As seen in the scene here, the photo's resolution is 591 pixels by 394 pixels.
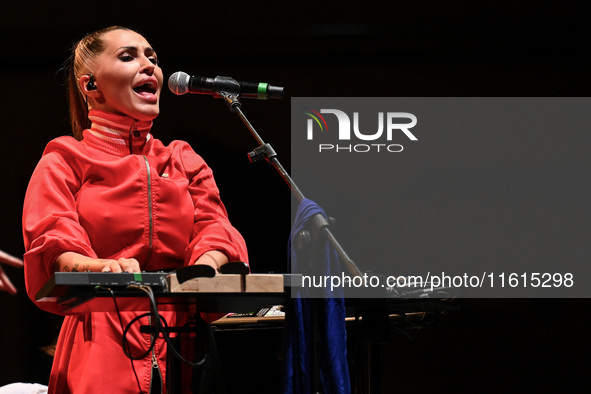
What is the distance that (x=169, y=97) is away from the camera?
3.55 m

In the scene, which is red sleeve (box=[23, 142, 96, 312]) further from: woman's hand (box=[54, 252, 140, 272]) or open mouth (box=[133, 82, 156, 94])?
open mouth (box=[133, 82, 156, 94])

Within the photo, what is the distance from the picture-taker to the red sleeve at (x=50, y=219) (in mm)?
1548

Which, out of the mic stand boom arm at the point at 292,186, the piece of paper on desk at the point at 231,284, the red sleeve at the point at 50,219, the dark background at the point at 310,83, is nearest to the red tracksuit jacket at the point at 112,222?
the red sleeve at the point at 50,219

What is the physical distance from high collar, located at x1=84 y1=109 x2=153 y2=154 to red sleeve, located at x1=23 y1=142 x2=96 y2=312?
11 centimetres

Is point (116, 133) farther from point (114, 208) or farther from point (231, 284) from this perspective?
point (231, 284)

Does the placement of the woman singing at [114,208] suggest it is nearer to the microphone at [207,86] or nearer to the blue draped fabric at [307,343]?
the microphone at [207,86]

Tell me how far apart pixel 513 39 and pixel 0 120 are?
2.65 meters

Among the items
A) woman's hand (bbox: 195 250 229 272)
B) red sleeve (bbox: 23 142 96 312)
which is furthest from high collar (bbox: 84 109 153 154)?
woman's hand (bbox: 195 250 229 272)

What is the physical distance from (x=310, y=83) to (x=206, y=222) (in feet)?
6.80

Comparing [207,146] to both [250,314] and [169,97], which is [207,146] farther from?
[250,314]

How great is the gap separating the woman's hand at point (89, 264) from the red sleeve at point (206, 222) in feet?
0.81

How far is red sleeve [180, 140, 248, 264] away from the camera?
68.5 inches

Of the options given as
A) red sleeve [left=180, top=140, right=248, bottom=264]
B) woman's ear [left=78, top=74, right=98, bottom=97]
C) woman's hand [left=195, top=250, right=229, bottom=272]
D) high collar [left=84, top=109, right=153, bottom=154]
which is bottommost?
woman's hand [left=195, top=250, right=229, bottom=272]

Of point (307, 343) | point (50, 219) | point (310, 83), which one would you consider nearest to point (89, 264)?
point (50, 219)
